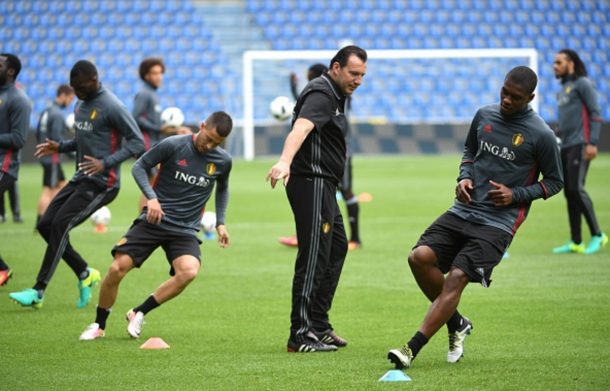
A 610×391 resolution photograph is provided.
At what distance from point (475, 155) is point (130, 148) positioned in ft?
10.9

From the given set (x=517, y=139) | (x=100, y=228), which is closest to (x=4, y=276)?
(x=517, y=139)

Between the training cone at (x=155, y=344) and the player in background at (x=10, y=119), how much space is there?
2.95m

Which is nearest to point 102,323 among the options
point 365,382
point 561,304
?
point 365,382

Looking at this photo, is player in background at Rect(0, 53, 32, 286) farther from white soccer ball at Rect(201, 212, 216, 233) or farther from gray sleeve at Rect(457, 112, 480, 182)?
white soccer ball at Rect(201, 212, 216, 233)

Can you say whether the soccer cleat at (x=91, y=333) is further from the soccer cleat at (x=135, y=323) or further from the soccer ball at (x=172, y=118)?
the soccer ball at (x=172, y=118)

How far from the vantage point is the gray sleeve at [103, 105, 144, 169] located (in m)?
8.38

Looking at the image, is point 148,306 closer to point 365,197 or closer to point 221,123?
point 221,123

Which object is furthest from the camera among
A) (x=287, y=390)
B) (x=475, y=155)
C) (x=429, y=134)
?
(x=429, y=134)

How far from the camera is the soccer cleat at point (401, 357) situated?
18.8ft

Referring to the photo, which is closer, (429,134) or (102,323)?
(102,323)

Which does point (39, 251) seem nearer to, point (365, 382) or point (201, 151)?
point (201, 151)

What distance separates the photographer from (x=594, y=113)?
471 inches

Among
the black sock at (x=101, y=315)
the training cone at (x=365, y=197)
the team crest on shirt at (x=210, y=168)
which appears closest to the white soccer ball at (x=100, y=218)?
the training cone at (x=365, y=197)

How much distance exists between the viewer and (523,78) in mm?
5953
